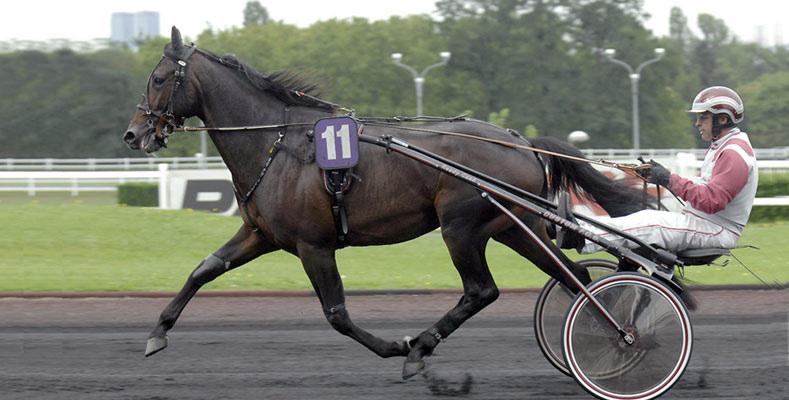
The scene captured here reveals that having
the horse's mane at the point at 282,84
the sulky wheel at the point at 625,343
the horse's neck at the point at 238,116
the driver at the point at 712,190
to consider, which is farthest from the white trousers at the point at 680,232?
the horse's neck at the point at 238,116

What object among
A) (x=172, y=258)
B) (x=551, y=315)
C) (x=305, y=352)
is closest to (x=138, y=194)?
(x=172, y=258)

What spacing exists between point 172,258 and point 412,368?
6.27 meters

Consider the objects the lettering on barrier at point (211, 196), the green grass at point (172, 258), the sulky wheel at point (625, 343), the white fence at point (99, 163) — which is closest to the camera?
the sulky wheel at point (625, 343)

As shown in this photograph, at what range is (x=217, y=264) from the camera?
5.70 m

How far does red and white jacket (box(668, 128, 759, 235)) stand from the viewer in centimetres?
476

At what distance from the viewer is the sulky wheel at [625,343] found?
4695mm

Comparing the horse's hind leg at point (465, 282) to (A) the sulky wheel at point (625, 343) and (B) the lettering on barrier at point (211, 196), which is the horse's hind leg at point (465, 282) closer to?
(A) the sulky wheel at point (625, 343)

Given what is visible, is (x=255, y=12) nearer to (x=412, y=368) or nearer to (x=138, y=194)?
(x=138, y=194)

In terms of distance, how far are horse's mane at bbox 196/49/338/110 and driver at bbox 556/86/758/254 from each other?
5.15ft

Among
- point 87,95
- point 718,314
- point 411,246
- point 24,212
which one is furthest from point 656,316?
point 87,95

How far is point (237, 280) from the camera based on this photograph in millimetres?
9414

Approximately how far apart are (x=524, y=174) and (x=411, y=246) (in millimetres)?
6309

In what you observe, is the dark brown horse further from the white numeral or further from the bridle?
the white numeral

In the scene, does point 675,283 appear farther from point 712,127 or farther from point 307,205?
point 307,205
